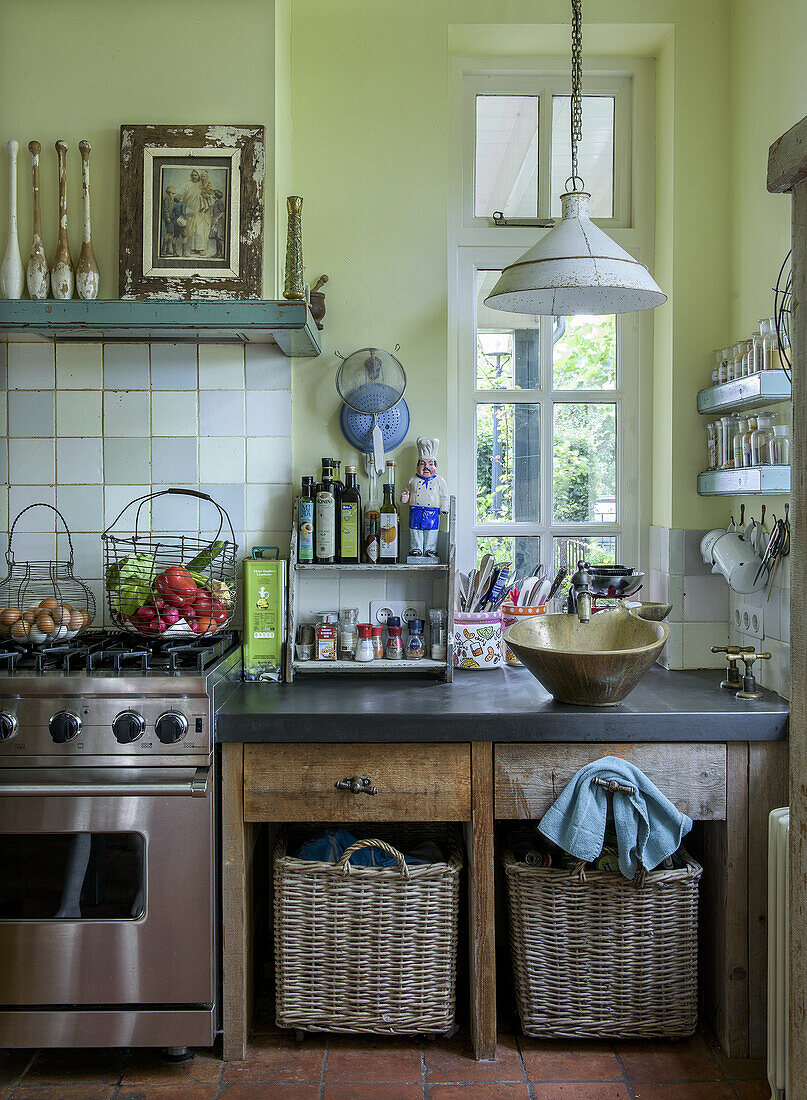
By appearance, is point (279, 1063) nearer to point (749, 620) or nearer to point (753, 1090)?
point (753, 1090)

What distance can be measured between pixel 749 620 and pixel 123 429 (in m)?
1.91

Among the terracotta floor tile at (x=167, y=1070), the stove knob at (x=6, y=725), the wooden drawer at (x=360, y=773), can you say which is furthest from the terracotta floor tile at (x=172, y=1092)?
the stove knob at (x=6, y=725)

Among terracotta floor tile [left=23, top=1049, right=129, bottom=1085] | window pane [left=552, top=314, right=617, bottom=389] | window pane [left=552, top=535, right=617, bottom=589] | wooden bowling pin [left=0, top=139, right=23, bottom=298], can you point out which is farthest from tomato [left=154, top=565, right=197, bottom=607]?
window pane [left=552, top=314, right=617, bottom=389]

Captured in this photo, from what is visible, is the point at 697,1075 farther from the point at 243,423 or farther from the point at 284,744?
the point at 243,423

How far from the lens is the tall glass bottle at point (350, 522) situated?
2.56 m

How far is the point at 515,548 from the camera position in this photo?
2.89 metres

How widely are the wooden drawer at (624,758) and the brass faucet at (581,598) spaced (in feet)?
1.34

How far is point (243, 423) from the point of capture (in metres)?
2.62

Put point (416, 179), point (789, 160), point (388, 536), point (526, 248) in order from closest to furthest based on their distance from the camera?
point (789, 160)
point (388, 536)
point (416, 179)
point (526, 248)

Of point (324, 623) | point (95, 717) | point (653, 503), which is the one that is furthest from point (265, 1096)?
point (653, 503)

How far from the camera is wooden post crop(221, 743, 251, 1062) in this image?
6.84ft

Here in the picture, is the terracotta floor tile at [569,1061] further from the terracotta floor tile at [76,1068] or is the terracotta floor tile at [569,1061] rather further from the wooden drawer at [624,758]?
the terracotta floor tile at [76,1068]

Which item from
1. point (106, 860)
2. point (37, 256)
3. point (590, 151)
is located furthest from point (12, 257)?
point (590, 151)

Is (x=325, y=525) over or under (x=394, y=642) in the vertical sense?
over
